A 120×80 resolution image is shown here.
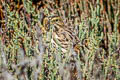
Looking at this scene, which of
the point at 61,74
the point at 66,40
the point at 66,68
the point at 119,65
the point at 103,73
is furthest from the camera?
the point at 66,40

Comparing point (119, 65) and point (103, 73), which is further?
point (119, 65)

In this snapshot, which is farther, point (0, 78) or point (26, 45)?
point (26, 45)

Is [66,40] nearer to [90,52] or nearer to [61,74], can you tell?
[90,52]

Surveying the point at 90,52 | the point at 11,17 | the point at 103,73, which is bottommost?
the point at 103,73

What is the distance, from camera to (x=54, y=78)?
191 centimetres

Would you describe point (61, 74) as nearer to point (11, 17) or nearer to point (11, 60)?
point (11, 60)

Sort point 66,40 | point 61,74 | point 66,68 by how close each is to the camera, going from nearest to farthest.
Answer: point 61,74
point 66,68
point 66,40

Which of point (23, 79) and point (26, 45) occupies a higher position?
point (26, 45)

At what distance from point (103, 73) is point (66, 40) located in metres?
0.68

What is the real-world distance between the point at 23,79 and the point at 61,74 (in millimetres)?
243

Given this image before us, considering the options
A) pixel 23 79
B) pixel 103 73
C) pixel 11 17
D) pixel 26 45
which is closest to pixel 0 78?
pixel 23 79

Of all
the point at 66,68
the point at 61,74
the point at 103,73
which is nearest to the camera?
the point at 61,74

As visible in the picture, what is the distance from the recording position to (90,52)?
202cm

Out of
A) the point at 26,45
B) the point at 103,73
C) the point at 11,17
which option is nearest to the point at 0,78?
the point at 26,45
